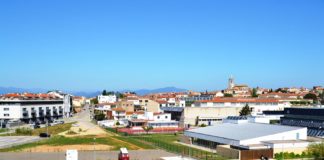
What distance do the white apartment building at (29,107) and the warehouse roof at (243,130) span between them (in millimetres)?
50148

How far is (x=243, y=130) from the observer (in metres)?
43.8

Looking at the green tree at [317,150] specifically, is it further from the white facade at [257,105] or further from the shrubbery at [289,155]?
the white facade at [257,105]

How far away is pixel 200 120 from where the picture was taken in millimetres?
73625

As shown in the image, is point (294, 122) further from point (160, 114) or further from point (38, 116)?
Answer: point (38, 116)

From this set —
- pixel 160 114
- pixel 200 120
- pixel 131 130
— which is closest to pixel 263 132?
pixel 131 130

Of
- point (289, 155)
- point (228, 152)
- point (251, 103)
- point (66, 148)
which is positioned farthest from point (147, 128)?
point (289, 155)

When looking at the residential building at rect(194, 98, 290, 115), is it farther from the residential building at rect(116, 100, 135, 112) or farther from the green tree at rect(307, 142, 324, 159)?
the green tree at rect(307, 142, 324, 159)

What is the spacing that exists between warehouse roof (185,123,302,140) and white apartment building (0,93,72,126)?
1974 inches

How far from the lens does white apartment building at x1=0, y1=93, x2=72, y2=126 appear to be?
A: 88.8m

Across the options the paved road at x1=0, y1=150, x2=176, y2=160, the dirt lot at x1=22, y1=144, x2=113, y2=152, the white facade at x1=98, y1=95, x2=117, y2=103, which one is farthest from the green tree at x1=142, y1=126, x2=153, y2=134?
the white facade at x1=98, y1=95, x2=117, y2=103

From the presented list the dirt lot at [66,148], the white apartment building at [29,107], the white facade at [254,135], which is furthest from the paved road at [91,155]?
the white apartment building at [29,107]

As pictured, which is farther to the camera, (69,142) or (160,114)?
(160,114)

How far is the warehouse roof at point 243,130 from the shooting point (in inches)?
1578

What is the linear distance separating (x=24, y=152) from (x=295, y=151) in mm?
23560
